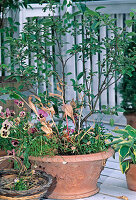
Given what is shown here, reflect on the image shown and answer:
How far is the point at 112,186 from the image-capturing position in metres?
2.83

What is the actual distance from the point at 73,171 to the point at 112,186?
45 centimetres

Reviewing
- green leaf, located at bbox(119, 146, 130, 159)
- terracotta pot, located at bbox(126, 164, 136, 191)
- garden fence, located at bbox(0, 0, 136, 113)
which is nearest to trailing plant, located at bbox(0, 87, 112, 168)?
green leaf, located at bbox(119, 146, 130, 159)

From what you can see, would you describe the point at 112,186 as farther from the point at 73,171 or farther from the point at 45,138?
the point at 45,138

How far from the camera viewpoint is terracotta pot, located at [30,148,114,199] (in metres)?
2.50

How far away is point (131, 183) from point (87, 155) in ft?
1.37

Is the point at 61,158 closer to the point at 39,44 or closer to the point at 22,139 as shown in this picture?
the point at 22,139

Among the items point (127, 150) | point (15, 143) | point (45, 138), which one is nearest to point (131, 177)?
point (127, 150)

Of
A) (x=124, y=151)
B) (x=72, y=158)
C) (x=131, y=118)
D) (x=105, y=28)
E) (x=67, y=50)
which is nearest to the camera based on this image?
(x=72, y=158)

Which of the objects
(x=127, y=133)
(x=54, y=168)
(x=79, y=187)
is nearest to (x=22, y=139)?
(x=54, y=168)

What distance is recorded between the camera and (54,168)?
2531 mm

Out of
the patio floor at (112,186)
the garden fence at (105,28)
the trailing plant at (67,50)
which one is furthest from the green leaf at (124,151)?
the garden fence at (105,28)

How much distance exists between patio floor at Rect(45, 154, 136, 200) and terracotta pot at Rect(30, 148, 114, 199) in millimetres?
108

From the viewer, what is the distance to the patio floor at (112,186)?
8.60ft

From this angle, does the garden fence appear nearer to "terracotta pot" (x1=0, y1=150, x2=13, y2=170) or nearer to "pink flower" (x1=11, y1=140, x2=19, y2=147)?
"terracotta pot" (x1=0, y1=150, x2=13, y2=170)
